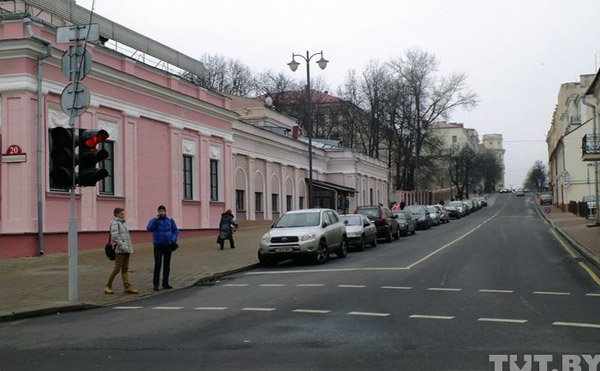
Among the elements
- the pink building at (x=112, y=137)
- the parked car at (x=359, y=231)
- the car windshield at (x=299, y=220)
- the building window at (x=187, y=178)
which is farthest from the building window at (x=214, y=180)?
the car windshield at (x=299, y=220)

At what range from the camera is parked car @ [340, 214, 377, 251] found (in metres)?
23.6

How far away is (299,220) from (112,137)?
8586 mm

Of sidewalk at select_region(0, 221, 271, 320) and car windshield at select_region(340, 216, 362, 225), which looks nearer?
sidewalk at select_region(0, 221, 271, 320)

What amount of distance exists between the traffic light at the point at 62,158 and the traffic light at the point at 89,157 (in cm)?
21

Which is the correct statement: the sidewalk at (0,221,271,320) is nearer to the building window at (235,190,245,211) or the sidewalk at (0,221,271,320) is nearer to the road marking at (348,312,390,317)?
the road marking at (348,312,390,317)

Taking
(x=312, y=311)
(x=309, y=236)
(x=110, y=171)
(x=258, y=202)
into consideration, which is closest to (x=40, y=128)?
(x=110, y=171)

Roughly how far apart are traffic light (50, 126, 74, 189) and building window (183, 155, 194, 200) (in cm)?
1738

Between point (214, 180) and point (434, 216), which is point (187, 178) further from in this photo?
point (434, 216)

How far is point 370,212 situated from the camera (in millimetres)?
29594

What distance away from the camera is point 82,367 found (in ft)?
21.9

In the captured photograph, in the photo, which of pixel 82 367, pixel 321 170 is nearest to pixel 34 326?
pixel 82 367

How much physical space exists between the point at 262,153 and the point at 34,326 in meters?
29.3

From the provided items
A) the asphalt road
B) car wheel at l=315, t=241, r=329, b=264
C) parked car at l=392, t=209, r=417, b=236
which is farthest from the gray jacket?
Answer: parked car at l=392, t=209, r=417, b=236

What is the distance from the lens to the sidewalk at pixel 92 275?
11.6 m
